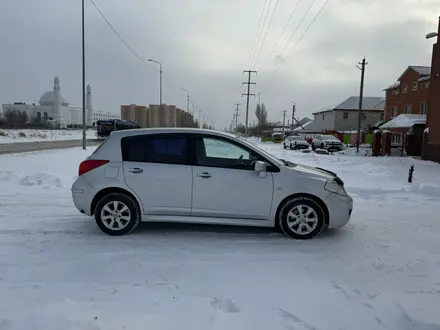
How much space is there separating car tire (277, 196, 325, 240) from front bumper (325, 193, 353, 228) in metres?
0.15

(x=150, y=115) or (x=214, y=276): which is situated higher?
(x=150, y=115)

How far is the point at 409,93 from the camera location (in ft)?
151

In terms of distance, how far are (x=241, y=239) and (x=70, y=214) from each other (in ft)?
11.3

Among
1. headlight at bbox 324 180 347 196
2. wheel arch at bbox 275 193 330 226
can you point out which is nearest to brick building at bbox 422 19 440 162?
headlight at bbox 324 180 347 196

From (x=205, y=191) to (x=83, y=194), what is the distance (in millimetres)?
1966

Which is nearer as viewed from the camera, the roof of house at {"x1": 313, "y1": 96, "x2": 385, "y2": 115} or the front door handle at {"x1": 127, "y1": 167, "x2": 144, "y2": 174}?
the front door handle at {"x1": 127, "y1": 167, "x2": 144, "y2": 174}

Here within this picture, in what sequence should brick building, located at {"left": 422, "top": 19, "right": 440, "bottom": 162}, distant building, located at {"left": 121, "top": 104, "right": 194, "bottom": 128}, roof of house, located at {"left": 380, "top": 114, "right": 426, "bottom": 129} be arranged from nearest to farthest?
1. brick building, located at {"left": 422, "top": 19, "right": 440, "bottom": 162}
2. roof of house, located at {"left": 380, "top": 114, "right": 426, "bottom": 129}
3. distant building, located at {"left": 121, "top": 104, "right": 194, "bottom": 128}

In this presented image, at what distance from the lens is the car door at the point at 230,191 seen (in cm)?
543

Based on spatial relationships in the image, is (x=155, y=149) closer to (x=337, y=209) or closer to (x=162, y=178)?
(x=162, y=178)

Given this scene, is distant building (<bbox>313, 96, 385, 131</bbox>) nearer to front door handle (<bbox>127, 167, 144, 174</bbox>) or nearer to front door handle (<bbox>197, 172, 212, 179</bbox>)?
front door handle (<bbox>197, 172, 212, 179</bbox>)

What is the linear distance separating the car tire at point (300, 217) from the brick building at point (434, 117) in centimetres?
1745

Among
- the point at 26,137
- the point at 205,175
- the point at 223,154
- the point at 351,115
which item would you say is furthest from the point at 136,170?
the point at 351,115

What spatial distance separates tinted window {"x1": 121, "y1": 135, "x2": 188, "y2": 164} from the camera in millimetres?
5582

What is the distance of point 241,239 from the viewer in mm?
5422
